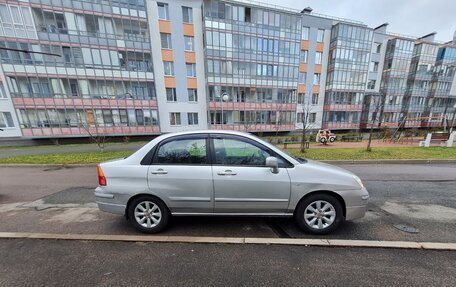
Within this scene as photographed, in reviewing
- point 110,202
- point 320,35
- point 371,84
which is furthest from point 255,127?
point 371,84

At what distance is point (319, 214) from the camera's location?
301cm

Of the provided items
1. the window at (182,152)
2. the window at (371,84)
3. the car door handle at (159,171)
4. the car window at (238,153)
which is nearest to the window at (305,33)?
the window at (371,84)

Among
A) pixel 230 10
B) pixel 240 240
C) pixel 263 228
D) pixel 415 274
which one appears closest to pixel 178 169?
pixel 240 240

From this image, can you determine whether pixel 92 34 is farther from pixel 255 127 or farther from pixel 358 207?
pixel 358 207

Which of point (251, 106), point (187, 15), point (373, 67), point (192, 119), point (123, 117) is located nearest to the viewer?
point (123, 117)

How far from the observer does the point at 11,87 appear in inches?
694

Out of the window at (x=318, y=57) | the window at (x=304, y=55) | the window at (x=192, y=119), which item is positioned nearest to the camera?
the window at (x=192, y=119)

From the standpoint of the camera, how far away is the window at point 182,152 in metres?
3.07

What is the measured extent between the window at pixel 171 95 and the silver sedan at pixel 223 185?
20.7 metres

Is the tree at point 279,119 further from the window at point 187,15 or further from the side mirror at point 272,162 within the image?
the side mirror at point 272,162

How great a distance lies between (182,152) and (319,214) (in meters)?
2.58

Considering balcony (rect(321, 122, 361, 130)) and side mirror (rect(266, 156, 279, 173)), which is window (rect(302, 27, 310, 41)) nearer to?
balcony (rect(321, 122, 361, 130))

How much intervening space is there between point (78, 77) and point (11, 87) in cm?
603

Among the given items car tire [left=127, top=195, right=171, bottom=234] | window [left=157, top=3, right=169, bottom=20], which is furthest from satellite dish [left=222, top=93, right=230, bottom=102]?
car tire [left=127, top=195, right=171, bottom=234]
